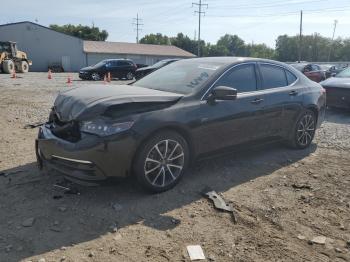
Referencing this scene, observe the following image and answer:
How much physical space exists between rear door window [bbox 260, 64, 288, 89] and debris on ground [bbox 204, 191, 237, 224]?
6.89 ft

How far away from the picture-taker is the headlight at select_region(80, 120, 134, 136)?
405cm

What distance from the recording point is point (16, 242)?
11.2ft

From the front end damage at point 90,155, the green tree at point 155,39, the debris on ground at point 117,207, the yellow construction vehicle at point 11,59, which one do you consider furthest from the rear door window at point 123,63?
the green tree at point 155,39

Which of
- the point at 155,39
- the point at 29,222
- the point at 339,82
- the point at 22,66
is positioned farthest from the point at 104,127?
the point at 155,39

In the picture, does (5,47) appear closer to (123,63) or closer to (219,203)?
(123,63)

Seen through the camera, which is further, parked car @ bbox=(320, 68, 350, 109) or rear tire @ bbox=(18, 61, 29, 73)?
rear tire @ bbox=(18, 61, 29, 73)

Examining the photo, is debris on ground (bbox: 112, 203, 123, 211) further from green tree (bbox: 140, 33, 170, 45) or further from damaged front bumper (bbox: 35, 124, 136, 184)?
green tree (bbox: 140, 33, 170, 45)

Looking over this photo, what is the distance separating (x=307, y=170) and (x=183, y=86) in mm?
2323

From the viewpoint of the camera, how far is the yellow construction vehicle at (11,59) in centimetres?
2914

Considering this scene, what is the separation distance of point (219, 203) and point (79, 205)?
1589 mm

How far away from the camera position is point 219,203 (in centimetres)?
435

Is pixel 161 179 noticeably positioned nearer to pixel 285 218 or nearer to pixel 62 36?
pixel 285 218

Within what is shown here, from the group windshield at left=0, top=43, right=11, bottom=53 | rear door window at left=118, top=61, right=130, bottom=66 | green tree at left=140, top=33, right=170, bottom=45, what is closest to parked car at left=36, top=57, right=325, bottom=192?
rear door window at left=118, top=61, right=130, bottom=66

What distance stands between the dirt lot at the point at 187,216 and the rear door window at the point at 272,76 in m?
1.24
